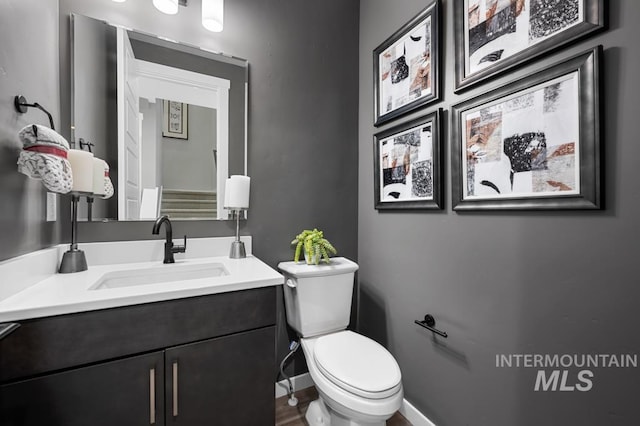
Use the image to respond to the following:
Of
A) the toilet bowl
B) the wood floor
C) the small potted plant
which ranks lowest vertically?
the wood floor

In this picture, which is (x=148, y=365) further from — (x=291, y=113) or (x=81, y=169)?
(x=291, y=113)

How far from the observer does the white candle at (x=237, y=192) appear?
56.7 inches

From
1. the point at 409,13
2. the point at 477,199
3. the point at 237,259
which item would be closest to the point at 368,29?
the point at 409,13

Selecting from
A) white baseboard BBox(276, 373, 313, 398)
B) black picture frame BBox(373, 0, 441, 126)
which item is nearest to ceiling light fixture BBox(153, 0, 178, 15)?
black picture frame BBox(373, 0, 441, 126)

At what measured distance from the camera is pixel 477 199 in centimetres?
115

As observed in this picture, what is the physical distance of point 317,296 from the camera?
4.86 ft

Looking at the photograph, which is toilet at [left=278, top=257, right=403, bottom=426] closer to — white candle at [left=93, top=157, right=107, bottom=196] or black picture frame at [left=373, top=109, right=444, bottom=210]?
black picture frame at [left=373, top=109, right=444, bottom=210]

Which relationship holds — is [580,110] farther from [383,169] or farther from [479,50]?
[383,169]

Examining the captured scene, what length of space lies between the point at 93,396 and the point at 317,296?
37.2 inches

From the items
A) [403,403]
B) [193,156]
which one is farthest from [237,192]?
[403,403]

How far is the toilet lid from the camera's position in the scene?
41.5 inches

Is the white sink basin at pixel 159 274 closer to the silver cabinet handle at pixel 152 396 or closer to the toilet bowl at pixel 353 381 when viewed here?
the silver cabinet handle at pixel 152 396

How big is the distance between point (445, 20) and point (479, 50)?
29 centimetres

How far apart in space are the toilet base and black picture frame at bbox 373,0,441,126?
5.03 ft
